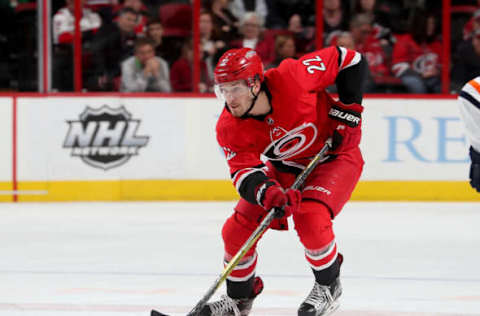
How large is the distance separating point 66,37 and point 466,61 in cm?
325

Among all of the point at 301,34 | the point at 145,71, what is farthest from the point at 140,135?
the point at 301,34

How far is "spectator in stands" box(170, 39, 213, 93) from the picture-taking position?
8.00m

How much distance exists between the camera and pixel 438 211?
7.14m

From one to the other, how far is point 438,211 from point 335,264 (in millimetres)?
3845

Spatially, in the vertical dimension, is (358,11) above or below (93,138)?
above

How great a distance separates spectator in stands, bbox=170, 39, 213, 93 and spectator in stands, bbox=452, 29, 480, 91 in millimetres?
2004

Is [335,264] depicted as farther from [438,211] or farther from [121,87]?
[121,87]

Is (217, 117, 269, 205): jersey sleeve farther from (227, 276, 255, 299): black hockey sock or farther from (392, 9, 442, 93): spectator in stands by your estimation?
(392, 9, 442, 93): spectator in stands

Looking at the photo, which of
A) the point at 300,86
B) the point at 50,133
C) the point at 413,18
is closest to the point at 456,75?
the point at 413,18

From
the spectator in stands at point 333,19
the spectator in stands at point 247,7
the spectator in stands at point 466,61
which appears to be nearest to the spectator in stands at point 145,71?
the spectator in stands at point 247,7

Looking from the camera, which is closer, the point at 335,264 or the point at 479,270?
the point at 335,264

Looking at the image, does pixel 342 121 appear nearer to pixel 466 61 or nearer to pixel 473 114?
pixel 473 114

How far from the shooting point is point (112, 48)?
25.8 feet

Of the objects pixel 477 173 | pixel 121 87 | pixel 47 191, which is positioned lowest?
pixel 47 191
